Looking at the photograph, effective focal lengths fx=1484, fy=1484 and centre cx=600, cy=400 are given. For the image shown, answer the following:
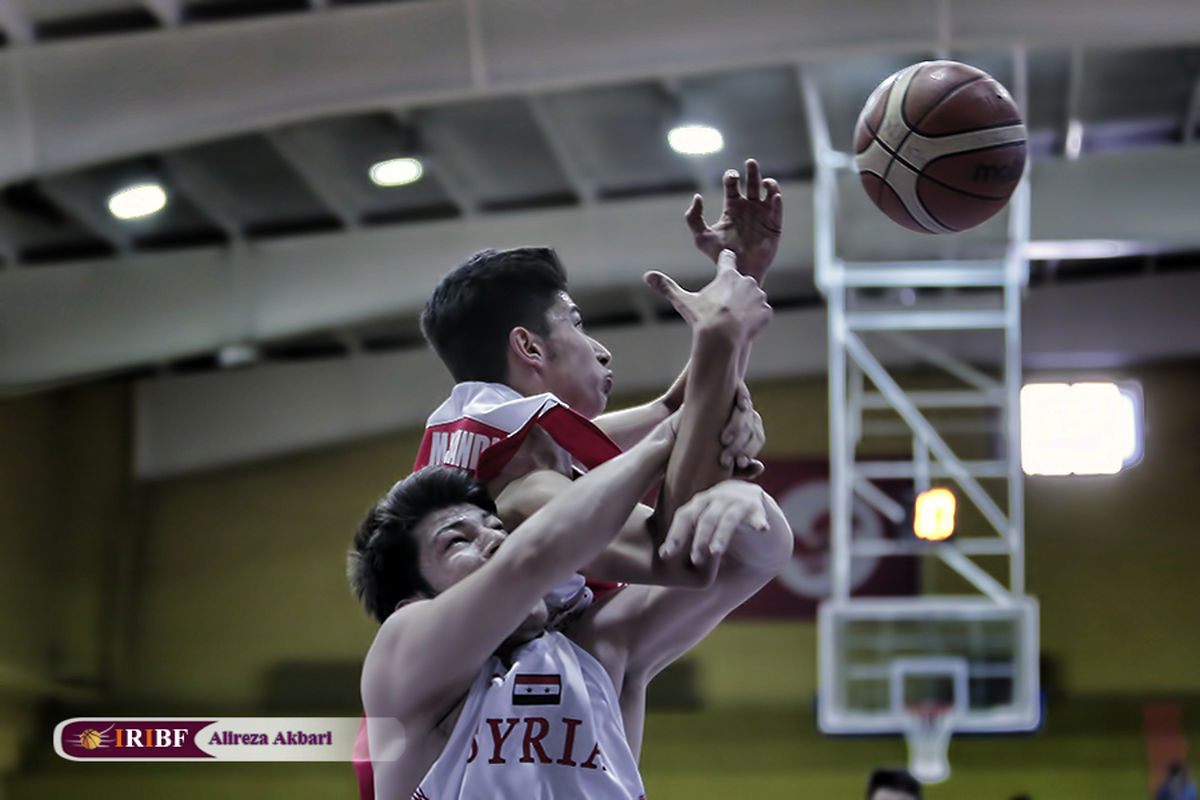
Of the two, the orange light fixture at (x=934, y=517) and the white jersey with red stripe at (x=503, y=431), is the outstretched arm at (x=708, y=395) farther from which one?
the orange light fixture at (x=934, y=517)

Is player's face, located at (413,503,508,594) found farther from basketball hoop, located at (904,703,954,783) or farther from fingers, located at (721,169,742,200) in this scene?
basketball hoop, located at (904,703,954,783)

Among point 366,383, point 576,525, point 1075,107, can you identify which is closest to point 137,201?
point 366,383

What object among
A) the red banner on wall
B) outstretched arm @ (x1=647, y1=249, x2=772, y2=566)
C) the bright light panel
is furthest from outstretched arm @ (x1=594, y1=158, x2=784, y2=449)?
the red banner on wall

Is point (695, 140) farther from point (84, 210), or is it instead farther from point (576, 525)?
point (576, 525)

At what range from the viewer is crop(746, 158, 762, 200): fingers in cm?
297

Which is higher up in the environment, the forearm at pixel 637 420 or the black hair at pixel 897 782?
the forearm at pixel 637 420

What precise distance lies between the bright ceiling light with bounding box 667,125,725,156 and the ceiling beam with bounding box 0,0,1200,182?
1.26 metres

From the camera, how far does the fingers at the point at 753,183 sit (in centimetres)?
297

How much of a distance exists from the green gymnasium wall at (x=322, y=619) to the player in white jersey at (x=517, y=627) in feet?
35.0

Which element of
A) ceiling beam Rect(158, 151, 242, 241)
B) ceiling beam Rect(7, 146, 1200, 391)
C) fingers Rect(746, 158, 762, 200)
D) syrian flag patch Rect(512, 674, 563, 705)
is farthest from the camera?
ceiling beam Rect(7, 146, 1200, 391)

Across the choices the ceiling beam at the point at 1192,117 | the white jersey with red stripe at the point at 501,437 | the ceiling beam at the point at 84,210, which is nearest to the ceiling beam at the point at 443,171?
the ceiling beam at the point at 84,210

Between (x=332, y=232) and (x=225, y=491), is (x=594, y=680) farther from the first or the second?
(x=225, y=491)

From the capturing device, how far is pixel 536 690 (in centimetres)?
270

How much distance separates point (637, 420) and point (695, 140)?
7.32 m
